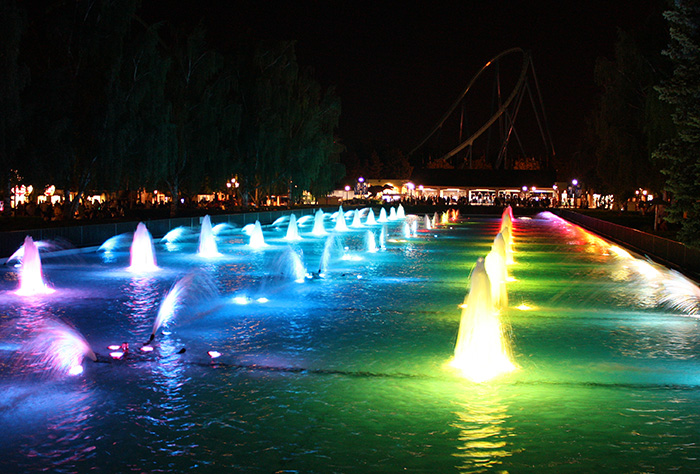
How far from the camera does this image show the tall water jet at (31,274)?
16.8 m

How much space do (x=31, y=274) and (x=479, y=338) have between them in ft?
39.0

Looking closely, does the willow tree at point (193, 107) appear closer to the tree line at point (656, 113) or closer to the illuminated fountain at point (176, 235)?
the illuminated fountain at point (176, 235)

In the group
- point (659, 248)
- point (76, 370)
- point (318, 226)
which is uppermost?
point (318, 226)

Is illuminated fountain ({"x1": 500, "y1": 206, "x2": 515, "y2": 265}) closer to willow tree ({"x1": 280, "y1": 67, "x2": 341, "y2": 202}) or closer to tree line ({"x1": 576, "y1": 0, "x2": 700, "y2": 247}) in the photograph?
tree line ({"x1": 576, "y1": 0, "x2": 700, "y2": 247})

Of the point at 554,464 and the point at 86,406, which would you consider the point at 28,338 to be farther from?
the point at 554,464

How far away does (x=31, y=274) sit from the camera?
17.5m

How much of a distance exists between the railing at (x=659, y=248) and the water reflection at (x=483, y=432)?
1328 cm

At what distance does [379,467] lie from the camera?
→ 6.38 metres

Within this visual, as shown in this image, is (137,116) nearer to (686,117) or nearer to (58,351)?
(686,117)

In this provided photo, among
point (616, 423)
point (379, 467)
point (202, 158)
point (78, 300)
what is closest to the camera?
point (379, 467)

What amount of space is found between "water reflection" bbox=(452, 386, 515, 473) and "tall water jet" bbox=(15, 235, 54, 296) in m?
11.6

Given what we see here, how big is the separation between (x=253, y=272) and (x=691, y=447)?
15.3 m

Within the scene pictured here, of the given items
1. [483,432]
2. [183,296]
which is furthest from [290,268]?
[483,432]

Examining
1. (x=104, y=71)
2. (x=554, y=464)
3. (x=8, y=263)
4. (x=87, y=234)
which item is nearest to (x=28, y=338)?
(x=554, y=464)
